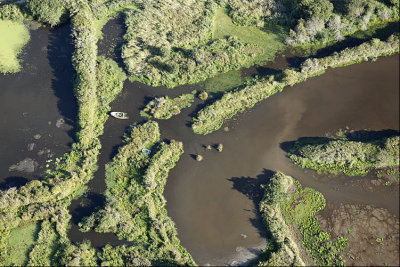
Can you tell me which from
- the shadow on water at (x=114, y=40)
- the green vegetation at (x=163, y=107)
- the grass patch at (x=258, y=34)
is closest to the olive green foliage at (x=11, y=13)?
the shadow on water at (x=114, y=40)

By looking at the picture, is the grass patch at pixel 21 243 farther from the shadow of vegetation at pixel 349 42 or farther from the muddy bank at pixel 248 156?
the shadow of vegetation at pixel 349 42

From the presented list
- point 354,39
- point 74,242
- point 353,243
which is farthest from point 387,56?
point 74,242

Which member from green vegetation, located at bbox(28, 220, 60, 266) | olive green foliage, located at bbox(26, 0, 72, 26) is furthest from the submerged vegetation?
green vegetation, located at bbox(28, 220, 60, 266)

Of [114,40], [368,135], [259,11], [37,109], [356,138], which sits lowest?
[37,109]

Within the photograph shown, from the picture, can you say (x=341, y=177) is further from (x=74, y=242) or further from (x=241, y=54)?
(x=74, y=242)

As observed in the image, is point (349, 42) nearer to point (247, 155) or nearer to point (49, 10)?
point (247, 155)

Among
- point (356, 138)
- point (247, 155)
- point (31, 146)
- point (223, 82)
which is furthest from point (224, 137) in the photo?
point (31, 146)

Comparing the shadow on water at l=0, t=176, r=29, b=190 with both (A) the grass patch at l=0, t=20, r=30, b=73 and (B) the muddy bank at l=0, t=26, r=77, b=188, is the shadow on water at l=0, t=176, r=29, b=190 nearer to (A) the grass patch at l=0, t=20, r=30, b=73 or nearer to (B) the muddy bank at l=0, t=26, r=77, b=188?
(B) the muddy bank at l=0, t=26, r=77, b=188
